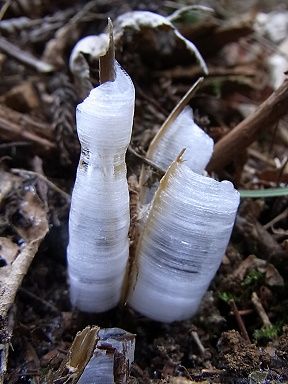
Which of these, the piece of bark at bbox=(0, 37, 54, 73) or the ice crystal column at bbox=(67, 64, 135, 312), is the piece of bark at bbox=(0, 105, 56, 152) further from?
the ice crystal column at bbox=(67, 64, 135, 312)

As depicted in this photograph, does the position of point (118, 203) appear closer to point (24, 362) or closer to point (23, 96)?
point (24, 362)

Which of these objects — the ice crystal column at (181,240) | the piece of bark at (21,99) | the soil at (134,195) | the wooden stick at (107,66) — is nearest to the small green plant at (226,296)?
the soil at (134,195)

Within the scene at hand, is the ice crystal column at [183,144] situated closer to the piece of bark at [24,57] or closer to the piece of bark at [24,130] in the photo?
the piece of bark at [24,130]

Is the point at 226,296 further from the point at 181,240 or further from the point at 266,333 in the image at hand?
the point at 181,240

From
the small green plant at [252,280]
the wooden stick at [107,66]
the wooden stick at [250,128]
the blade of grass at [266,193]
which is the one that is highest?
the wooden stick at [107,66]

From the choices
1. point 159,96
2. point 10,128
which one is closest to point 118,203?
point 10,128

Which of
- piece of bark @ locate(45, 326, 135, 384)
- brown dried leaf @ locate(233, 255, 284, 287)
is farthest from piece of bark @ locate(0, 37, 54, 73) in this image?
piece of bark @ locate(45, 326, 135, 384)

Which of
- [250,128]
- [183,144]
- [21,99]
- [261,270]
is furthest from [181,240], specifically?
[21,99]
